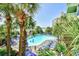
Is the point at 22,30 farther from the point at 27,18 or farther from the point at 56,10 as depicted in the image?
the point at 56,10

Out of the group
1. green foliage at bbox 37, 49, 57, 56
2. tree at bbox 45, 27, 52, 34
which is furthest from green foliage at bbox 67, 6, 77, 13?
green foliage at bbox 37, 49, 57, 56

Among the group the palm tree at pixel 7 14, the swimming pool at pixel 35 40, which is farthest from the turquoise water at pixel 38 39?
the palm tree at pixel 7 14

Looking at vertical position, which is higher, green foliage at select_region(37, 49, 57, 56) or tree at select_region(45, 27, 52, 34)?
tree at select_region(45, 27, 52, 34)

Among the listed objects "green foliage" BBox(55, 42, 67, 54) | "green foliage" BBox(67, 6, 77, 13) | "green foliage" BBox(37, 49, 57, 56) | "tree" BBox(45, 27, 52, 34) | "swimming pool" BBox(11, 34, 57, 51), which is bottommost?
"green foliage" BBox(37, 49, 57, 56)

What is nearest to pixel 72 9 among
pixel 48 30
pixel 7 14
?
pixel 48 30

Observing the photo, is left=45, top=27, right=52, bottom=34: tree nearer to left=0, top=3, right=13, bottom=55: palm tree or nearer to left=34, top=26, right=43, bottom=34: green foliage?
left=34, top=26, right=43, bottom=34: green foliage

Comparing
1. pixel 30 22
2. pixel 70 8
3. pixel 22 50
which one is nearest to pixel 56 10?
pixel 70 8

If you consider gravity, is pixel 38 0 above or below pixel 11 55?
above

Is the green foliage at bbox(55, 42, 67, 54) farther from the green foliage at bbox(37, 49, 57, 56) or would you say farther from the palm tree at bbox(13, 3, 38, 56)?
the palm tree at bbox(13, 3, 38, 56)

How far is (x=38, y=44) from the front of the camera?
146 centimetres

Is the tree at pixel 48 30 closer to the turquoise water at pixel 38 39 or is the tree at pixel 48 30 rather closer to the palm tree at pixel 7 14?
the turquoise water at pixel 38 39

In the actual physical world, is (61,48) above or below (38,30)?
below

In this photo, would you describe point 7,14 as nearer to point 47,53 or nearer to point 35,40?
point 35,40

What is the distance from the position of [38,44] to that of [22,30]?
15 cm
